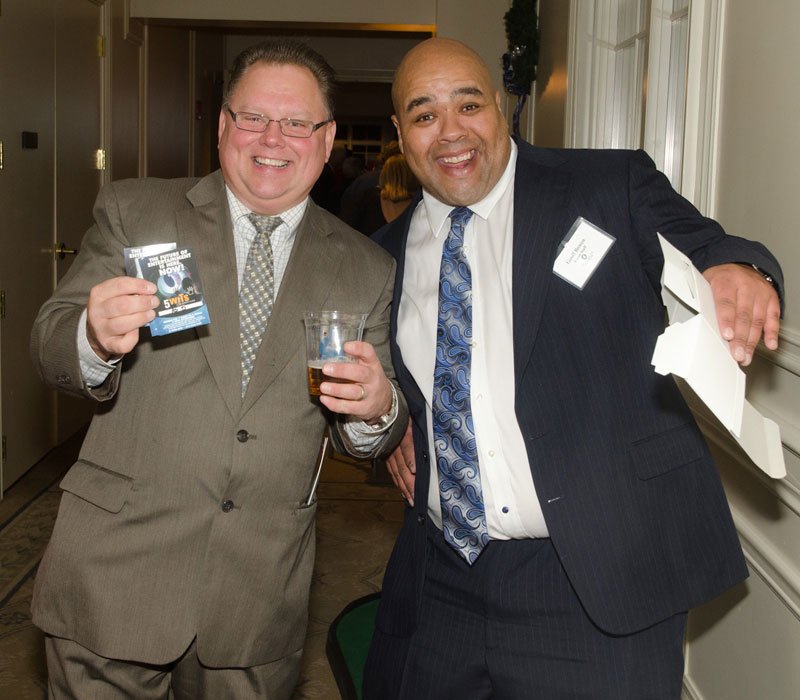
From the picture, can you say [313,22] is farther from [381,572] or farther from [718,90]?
[718,90]

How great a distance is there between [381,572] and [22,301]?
2752 millimetres

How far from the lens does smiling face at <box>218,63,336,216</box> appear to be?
76.3 inches

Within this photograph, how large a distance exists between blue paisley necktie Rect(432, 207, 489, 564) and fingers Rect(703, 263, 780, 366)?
2.05ft

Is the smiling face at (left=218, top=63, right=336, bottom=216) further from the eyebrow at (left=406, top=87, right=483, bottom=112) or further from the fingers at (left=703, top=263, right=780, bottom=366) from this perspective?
the fingers at (left=703, top=263, right=780, bottom=366)

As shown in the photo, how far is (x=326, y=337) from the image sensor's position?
1745 millimetres

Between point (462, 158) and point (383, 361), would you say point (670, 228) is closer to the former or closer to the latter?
point (462, 158)

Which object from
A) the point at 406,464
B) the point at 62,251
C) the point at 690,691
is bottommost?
the point at 690,691

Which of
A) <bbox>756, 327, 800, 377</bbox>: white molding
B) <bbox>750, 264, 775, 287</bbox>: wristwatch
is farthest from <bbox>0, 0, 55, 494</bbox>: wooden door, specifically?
<bbox>750, 264, 775, 287</bbox>: wristwatch

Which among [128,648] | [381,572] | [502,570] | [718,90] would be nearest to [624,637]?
[502,570]

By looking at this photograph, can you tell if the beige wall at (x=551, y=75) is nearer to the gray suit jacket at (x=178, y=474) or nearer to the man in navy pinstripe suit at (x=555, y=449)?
the man in navy pinstripe suit at (x=555, y=449)

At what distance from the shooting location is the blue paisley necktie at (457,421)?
2.03 meters

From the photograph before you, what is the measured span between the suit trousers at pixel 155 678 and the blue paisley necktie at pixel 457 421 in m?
0.46

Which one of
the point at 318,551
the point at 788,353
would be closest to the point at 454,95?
the point at 788,353

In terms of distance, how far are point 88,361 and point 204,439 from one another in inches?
10.5
